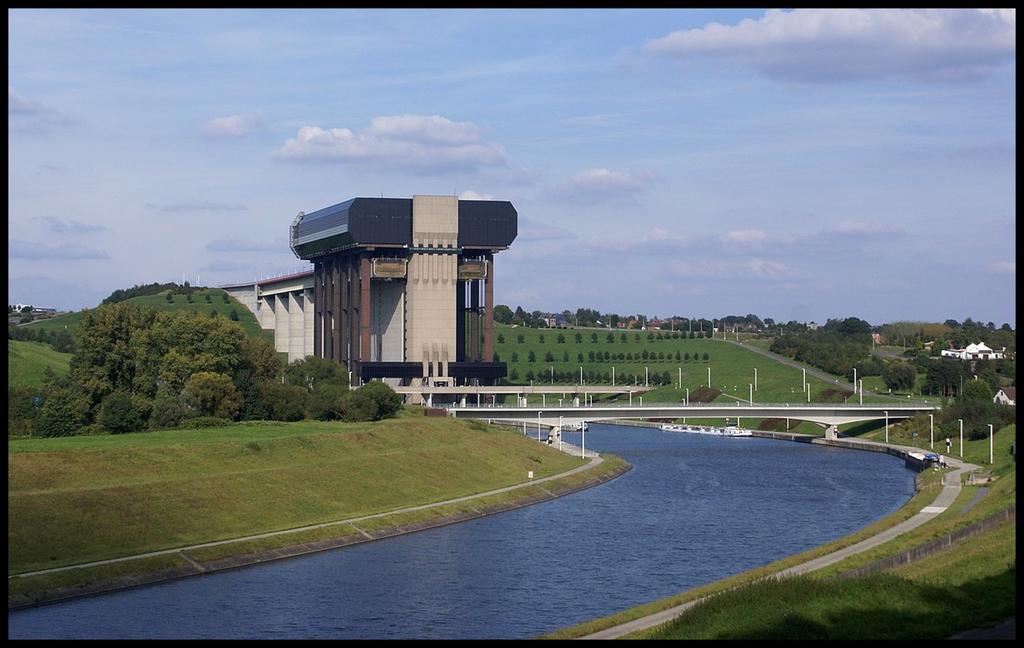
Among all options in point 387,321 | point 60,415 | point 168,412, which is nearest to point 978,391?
point 387,321

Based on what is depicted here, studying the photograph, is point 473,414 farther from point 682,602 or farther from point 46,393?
point 682,602

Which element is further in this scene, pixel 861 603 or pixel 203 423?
pixel 203 423

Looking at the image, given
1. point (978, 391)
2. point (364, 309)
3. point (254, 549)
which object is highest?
point (364, 309)

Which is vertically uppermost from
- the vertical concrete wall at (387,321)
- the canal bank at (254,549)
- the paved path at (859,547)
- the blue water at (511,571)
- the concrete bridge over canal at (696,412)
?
the vertical concrete wall at (387,321)

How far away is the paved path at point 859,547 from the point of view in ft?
161

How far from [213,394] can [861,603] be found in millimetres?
79454

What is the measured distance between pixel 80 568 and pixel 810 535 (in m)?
42.6

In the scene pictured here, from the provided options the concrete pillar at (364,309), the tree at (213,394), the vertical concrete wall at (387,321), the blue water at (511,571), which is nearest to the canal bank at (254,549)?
the blue water at (511,571)

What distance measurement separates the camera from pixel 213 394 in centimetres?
11731

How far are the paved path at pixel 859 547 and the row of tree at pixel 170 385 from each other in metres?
54.4

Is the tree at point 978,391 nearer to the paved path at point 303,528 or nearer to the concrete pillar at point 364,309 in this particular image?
the paved path at point 303,528

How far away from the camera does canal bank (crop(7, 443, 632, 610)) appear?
6081 cm

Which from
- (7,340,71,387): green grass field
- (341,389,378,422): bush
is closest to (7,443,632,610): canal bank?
(341,389,378,422): bush

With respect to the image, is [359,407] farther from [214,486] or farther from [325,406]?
[214,486]
